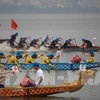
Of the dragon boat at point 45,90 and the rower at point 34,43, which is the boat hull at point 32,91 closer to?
the dragon boat at point 45,90

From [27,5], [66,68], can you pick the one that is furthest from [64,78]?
[27,5]

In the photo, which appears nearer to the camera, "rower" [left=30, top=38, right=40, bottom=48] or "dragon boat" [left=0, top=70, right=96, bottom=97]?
"dragon boat" [left=0, top=70, right=96, bottom=97]

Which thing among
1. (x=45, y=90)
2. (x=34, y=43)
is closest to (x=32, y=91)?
(x=45, y=90)

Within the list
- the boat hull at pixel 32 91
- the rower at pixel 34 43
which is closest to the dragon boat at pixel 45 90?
the boat hull at pixel 32 91

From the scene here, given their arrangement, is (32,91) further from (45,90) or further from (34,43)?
(34,43)

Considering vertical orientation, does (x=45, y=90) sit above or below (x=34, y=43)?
below

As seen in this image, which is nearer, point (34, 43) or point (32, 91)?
point (32, 91)

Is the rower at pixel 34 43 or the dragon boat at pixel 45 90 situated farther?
the rower at pixel 34 43

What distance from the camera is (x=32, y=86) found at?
15.4 metres

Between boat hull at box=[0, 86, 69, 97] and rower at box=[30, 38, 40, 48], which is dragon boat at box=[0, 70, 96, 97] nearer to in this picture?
boat hull at box=[0, 86, 69, 97]

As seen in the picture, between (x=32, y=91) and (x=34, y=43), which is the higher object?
(x=34, y=43)

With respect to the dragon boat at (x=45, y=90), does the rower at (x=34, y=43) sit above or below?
above

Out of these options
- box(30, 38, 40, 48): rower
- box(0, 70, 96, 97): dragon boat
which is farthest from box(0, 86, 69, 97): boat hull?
box(30, 38, 40, 48): rower

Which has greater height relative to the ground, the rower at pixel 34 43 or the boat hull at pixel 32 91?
the rower at pixel 34 43
